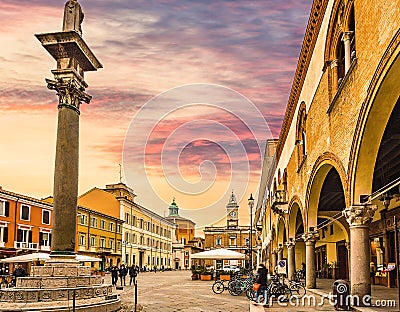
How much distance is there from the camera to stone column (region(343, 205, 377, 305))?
14117 mm

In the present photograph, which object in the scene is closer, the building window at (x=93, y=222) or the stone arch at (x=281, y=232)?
the stone arch at (x=281, y=232)

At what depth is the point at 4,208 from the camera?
1809 inches

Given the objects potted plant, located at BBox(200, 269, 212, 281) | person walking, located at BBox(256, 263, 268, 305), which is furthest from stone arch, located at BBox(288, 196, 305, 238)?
potted plant, located at BBox(200, 269, 212, 281)

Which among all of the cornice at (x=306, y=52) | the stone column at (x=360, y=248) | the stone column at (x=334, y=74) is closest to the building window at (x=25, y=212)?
the cornice at (x=306, y=52)

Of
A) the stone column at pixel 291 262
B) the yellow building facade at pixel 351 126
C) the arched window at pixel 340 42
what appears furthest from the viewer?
the stone column at pixel 291 262

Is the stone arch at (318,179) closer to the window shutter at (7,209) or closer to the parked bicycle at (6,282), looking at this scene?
the parked bicycle at (6,282)

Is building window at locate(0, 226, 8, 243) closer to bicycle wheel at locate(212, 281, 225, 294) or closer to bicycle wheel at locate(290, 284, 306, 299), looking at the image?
bicycle wheel at locate(212, 281, 225, 294)

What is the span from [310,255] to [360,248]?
29.2ft

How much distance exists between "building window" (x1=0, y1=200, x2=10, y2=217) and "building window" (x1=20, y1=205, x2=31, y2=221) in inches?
97.9

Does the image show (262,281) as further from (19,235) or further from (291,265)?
(19,235)

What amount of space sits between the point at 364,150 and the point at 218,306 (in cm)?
874

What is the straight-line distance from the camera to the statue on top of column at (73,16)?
→ 18234 mm

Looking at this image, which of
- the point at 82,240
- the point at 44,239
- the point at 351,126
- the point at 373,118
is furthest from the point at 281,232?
the point at 82,240

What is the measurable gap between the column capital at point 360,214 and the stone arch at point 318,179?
16.4 inches
